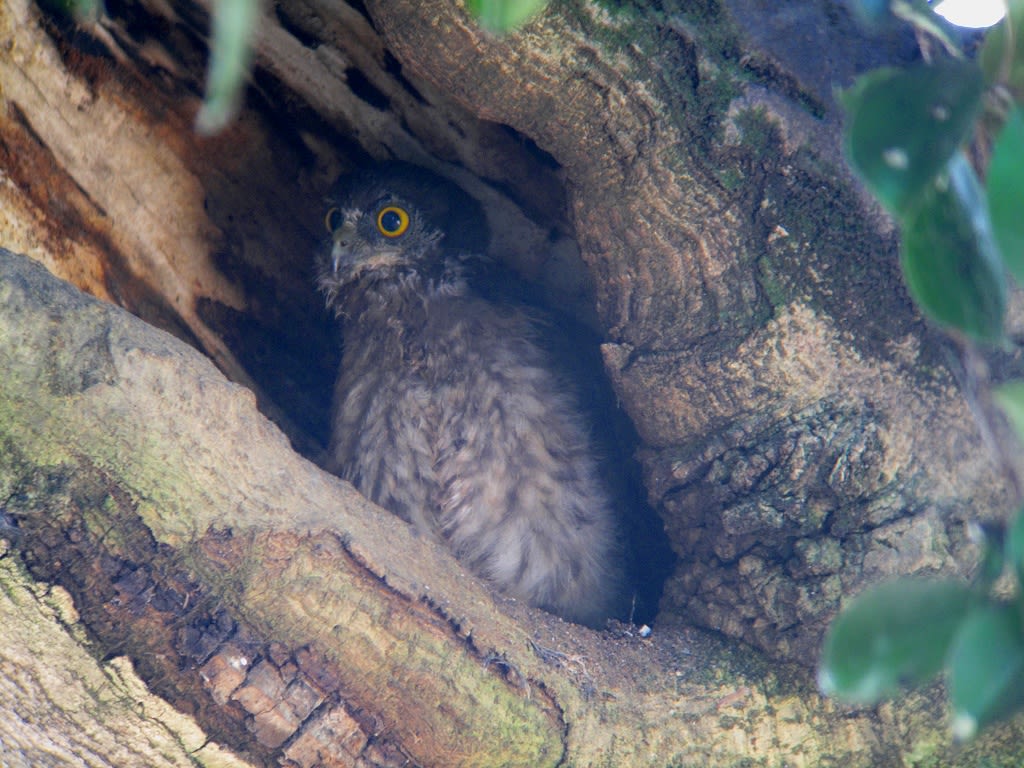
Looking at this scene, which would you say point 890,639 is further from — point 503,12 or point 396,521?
point 396,521

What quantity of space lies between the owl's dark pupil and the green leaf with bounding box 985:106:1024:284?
316 centimetres

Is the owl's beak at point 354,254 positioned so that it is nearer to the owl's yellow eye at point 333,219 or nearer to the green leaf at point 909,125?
the owl's yellow eye at point 333,219

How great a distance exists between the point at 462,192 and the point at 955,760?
2.75 metres

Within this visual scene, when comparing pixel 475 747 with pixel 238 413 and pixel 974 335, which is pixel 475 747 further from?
pixel 974 335

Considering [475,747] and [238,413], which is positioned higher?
[238,413]

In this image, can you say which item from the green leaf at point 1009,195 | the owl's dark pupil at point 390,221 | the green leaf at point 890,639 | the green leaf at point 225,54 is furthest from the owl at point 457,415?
the green leaf at point 225,54

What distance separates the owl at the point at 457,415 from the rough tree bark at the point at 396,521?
21.3 inches

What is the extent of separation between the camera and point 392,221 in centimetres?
376

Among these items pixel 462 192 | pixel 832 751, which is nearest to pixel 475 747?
pixel 832 751

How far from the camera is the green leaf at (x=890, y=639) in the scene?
2.56 feet

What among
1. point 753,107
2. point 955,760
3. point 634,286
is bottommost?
point 955,760

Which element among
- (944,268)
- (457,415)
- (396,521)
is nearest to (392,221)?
(457,415)

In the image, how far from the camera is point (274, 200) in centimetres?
345

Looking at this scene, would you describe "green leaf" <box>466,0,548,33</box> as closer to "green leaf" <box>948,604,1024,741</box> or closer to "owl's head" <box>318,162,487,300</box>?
"green leaf" <box>948,604,1024,741</box>
